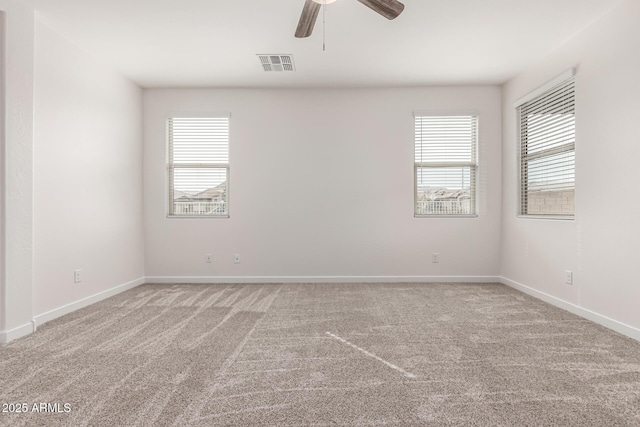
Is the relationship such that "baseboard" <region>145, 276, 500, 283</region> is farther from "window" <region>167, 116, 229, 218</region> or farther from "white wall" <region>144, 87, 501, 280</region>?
"window" <region>167, 116, 229, 218</region>

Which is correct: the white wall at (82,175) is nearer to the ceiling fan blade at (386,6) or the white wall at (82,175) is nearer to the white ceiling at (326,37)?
the white ceiling at (326,37)

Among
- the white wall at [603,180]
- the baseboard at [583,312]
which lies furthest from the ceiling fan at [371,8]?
the baseboard at [583,312]

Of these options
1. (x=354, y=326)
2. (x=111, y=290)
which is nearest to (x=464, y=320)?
(x=354, y=326)

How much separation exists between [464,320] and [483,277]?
1970 mm

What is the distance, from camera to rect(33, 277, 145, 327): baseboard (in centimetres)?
319

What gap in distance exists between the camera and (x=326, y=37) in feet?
11.5

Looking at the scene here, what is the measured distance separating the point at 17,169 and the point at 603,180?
15.9 ft

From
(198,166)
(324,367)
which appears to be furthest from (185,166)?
(324,367)

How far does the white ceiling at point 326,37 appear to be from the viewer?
3.01 meters

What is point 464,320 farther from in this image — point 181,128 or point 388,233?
point 181,128

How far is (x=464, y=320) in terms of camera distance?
10.5 feet

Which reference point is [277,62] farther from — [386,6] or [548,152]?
[548,152]

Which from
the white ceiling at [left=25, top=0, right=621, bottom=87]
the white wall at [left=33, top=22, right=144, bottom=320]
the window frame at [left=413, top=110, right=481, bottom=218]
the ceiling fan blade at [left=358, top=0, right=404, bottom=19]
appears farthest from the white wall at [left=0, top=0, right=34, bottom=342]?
the window frame at [left=413, top=110, right=481, bottom=218]

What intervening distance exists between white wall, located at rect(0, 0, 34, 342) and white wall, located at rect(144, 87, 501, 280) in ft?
6.77
